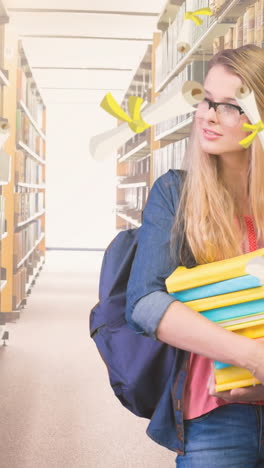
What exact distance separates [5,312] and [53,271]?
12.4 feet

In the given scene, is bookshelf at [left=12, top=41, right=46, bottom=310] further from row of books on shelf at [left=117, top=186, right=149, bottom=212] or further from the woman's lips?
the woman's lips

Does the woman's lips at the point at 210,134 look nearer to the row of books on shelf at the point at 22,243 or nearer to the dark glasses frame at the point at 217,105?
the dark glasses frame at the point at 217,105

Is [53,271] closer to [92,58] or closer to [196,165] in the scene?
[92,58]

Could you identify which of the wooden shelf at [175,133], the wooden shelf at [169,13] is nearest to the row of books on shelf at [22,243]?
the wooden shelf at [175,133]

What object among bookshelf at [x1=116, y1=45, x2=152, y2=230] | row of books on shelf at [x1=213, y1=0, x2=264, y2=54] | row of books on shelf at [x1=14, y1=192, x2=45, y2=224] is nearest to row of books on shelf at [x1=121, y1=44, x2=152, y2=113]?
bookshelf at [x1=116, y1=45, x2=152, y2=230]

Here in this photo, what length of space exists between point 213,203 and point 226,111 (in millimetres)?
186

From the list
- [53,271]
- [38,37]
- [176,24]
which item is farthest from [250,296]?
[53,271]

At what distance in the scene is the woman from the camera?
34.8 inches

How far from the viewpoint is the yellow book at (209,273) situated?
0.90 m

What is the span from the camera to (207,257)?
3.18ft

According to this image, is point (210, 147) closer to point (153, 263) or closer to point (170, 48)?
point (153, 263)

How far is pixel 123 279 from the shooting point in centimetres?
106

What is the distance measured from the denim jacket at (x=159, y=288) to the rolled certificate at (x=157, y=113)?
1.11 feet

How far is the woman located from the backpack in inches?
1.2
